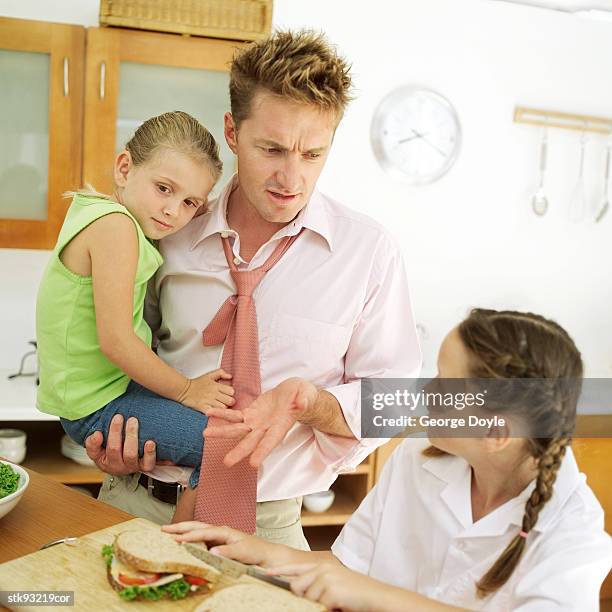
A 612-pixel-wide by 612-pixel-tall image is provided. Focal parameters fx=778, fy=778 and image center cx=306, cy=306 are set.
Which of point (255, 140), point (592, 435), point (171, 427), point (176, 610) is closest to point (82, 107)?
point (255, 140)

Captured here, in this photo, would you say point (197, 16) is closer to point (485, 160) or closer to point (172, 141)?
point (172, 141)


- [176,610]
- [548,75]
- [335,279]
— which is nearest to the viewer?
[176,610]

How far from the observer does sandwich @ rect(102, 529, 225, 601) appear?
101cm

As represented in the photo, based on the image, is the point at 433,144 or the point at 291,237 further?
the point at 433,144

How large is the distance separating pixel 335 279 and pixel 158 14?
158 cm

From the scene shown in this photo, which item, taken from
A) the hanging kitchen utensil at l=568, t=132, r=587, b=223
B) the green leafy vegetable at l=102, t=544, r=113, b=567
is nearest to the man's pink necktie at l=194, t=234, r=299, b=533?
the green leafy vegetable at l=102, t=544, r=113, b=567

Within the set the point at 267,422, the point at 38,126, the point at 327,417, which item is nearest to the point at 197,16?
the point at 38,126

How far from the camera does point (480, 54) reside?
3.63 metres

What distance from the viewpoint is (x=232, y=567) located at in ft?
3.50

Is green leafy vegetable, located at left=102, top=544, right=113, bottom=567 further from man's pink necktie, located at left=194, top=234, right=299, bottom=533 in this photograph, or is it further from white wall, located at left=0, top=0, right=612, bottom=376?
white wall, located at left=0, top=0, right=612, bottom=376

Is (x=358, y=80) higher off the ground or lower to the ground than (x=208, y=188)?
higher

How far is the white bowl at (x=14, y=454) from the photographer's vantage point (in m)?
2.71

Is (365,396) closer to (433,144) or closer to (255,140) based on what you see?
(255,140)

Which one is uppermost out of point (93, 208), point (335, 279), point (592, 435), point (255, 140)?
point (255, 140)
